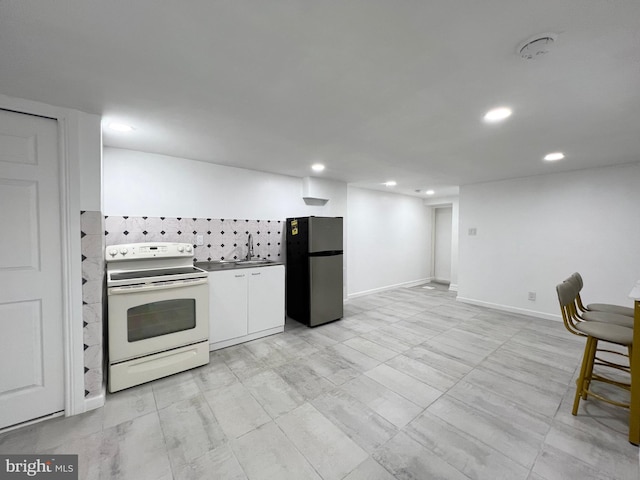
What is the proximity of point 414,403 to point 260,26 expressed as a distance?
258 centimetres

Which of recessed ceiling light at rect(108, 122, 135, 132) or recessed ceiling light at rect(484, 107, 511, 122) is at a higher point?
recessed ceiling light at rect(484, 107, 511, 122)

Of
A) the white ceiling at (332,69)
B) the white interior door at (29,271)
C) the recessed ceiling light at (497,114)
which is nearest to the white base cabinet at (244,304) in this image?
the white interior door at (29,271)

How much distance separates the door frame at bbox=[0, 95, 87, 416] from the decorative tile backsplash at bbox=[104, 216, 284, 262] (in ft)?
2.87

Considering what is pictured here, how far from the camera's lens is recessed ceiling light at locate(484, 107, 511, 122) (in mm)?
1865

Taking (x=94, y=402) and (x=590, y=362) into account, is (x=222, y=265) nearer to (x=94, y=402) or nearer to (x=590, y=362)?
(x=94, y=402)

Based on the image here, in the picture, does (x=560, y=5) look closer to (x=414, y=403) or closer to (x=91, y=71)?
(x=91, y=71)

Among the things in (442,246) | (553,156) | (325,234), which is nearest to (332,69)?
(325,234)

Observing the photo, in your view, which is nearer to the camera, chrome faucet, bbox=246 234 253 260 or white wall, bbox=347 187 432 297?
chrome faucet, bbox=246 234 253 260

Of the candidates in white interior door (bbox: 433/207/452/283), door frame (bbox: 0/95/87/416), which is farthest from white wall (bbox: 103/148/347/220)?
white interior door (bbox: 433/207/452/283)

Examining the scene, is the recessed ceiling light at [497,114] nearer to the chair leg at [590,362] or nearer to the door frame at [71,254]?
the chair leg at [590,362]

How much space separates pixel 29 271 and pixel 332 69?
2411 millimetres

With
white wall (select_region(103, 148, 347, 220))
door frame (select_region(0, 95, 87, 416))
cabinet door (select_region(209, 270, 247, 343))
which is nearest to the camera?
door frame (select_region(0, 95, 87, 416))

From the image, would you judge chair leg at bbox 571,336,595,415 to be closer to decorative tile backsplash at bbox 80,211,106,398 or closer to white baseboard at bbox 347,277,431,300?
white baseboard at bbox 347,277,431,300

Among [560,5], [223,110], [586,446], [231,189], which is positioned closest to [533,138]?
[560,5]
